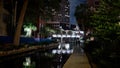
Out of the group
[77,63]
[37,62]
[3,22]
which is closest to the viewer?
[77,63]

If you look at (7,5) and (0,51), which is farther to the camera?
(7,5)

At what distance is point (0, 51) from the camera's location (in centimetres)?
2734

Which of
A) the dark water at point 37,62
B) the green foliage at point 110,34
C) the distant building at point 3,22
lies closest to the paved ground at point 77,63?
the dark water at point 37,62

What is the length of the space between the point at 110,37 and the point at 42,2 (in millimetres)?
24666

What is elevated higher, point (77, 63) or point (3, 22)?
point (3, 22)

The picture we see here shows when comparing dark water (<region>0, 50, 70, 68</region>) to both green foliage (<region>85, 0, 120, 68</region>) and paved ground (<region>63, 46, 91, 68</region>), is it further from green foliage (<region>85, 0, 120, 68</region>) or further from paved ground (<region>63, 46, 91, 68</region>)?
green foliage (<region>85, 0, 120, 68</region>)

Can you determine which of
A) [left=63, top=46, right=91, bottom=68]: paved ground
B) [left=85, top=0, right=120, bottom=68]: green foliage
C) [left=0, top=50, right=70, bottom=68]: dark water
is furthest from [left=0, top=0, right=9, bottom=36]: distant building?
[left=85, top=0, right=120, bottom=68]: green foliage

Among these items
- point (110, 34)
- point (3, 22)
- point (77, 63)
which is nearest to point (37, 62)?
point (77, 63)

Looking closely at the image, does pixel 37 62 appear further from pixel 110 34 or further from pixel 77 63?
pixel 110 34

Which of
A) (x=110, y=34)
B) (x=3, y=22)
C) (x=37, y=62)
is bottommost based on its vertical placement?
(x=37, y=62)

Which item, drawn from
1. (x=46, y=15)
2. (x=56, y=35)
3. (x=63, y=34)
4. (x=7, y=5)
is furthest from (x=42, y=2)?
(x=63, y=34)

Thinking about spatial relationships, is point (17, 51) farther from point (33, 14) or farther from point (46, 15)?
point (46, 15)

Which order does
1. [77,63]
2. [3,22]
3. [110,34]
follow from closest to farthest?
[110,34] → [77,63] → [3,22]

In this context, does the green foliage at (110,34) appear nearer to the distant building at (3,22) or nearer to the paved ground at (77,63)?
the paved ground at (77,63)
